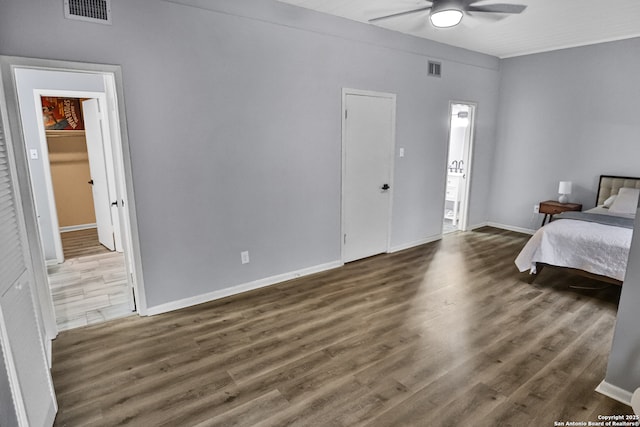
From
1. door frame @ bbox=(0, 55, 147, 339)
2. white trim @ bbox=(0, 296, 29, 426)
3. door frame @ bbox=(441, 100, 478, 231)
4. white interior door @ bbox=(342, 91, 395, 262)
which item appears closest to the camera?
white trim @ bbox=(0, 296, 29, 426)

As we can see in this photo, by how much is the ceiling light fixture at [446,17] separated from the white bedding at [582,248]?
88.9 inches

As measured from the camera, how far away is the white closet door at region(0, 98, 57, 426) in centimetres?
142

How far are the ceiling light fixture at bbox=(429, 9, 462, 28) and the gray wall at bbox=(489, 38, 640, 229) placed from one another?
321 cm

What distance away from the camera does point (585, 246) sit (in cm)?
336

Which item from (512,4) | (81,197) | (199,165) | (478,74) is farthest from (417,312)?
(81,197)

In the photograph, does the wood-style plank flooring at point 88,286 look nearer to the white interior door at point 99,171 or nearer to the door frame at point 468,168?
the white interior door at point 99,171

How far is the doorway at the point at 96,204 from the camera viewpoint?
2.98 m

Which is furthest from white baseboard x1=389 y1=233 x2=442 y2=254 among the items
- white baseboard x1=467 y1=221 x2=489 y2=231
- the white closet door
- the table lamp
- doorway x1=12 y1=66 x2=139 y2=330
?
the white closet door

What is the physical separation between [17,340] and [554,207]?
594 centimetres

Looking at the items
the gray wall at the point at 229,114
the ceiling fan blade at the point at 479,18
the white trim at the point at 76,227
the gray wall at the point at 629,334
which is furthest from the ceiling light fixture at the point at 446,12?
the white trim at the point at 76,227

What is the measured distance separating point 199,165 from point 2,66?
142cm

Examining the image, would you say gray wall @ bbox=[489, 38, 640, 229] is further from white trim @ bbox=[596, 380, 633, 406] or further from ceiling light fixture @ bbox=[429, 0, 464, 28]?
white trim @ bbox=[596, 380, 633, 406]

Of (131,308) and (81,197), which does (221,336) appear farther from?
(81,197)

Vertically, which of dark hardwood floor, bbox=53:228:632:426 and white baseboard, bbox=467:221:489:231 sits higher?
white baseboard, bbox=467:221:489:231
